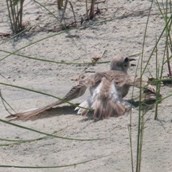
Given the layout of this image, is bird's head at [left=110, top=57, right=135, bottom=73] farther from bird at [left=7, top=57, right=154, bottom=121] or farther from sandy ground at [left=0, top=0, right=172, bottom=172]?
sandy ground at [left=0, top=0, right=172, bottom=172]

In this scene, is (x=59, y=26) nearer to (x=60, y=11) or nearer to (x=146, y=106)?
(x=60, y=11)

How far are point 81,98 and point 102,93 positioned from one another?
1.29 feet

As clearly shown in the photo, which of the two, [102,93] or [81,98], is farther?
[81,98]

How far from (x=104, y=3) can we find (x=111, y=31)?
2.09 ft

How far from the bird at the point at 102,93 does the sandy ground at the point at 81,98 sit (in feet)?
0.24

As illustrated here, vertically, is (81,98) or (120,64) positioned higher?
(120,64)

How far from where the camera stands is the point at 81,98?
549cm

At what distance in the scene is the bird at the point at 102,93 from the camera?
4945mm

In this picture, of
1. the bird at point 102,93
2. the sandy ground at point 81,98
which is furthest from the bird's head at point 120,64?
the sandy ground at point 81,98

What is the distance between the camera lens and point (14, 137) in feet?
15.4

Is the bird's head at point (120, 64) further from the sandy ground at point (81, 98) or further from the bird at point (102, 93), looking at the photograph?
the sandy ground at point (81, 98)

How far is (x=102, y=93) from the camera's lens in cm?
512

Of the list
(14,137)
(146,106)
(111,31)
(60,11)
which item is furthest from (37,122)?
(60,11)

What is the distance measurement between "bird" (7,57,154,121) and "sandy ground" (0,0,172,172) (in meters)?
0.07
